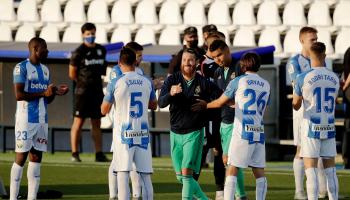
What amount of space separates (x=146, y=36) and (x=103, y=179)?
7894mm

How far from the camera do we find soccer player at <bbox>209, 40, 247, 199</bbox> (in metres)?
11.8

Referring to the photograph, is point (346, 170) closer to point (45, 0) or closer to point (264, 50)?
point (264, 50)

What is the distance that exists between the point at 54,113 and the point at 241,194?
888cm

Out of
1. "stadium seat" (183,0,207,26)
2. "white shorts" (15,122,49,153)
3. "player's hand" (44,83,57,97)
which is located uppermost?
"stadium seat" (183,0,207,26)

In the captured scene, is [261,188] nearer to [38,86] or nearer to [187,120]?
[187,120]

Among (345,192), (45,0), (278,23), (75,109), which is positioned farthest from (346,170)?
(45,0)

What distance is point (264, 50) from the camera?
62.8ft

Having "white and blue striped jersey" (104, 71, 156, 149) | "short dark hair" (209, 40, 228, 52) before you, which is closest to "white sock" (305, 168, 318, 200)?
"short dark hair" (209, 40, 228, 52)

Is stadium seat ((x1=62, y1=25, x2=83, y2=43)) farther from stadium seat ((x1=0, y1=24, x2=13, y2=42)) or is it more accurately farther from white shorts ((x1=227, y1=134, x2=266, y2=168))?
white shorts ((x1=227, y1=134, x2=266, y2=168))

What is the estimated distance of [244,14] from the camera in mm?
22094

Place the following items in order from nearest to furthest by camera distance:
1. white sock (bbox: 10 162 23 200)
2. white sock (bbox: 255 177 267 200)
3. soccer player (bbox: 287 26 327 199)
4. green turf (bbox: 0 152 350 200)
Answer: white sock (bbox: 255 177 267 200) < white sock (bbox: 10 162 23 200) < soccer player (bbox: 287 26 327 199) < green turf (bbox: 0 152 350 200)

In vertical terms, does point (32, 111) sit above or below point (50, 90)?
below

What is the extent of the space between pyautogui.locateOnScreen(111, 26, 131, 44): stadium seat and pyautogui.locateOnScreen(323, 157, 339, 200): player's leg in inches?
453

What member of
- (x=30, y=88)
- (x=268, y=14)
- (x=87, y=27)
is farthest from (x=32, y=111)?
(x=268, y=14)
